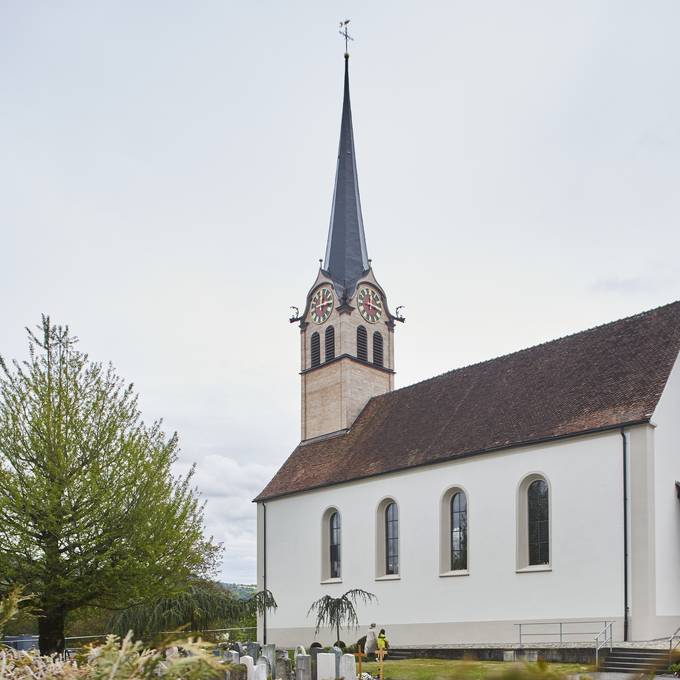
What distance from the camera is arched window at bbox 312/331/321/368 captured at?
133 ft

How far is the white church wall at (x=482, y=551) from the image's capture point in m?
23.7

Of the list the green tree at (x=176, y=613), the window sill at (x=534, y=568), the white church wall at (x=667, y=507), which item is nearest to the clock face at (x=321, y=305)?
the window sill at (x=534, y=568)

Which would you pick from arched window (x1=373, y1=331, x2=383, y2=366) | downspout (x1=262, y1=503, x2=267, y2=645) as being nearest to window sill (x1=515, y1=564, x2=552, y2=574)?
downspout (x1=262, y1=503, x2=267, y2=645)

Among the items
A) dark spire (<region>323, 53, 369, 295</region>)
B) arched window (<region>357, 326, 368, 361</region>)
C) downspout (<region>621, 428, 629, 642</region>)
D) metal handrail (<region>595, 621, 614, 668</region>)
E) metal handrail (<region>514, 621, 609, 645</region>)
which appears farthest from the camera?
dark spire (<region>323, 53, 369, 295</region>)

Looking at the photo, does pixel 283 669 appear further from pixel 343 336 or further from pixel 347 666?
pixel 343 336

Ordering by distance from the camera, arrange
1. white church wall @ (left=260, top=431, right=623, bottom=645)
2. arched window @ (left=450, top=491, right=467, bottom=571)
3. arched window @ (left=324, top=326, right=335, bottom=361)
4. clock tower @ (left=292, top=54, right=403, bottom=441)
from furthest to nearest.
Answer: arched window @ (left=324, top=326, right=335, bottom=361) < clock tower @ (left=292, top=54, right=403, bottom=441) < arched window @ (left=450, top=491, right=467, bottom=571) < white church wall @ (left=260, top=431, right=623, bottom=645)

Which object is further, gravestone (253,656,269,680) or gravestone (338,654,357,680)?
gravestone (338,654,357,680)

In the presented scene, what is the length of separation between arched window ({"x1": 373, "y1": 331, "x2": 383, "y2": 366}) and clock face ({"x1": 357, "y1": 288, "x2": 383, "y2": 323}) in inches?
29.1

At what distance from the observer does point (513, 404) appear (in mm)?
28766

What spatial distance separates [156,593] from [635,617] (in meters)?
12.4

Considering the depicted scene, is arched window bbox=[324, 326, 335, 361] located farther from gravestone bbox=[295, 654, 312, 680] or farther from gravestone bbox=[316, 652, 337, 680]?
gravestone bbox=[295, 654, 312, 680]

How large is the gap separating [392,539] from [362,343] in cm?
1121

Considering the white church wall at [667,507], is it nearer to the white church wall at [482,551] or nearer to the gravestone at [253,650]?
the white church wall at [482,551]

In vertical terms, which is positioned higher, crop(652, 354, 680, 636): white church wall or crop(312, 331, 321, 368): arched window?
crop(312, 331, 321, 368): arched window
